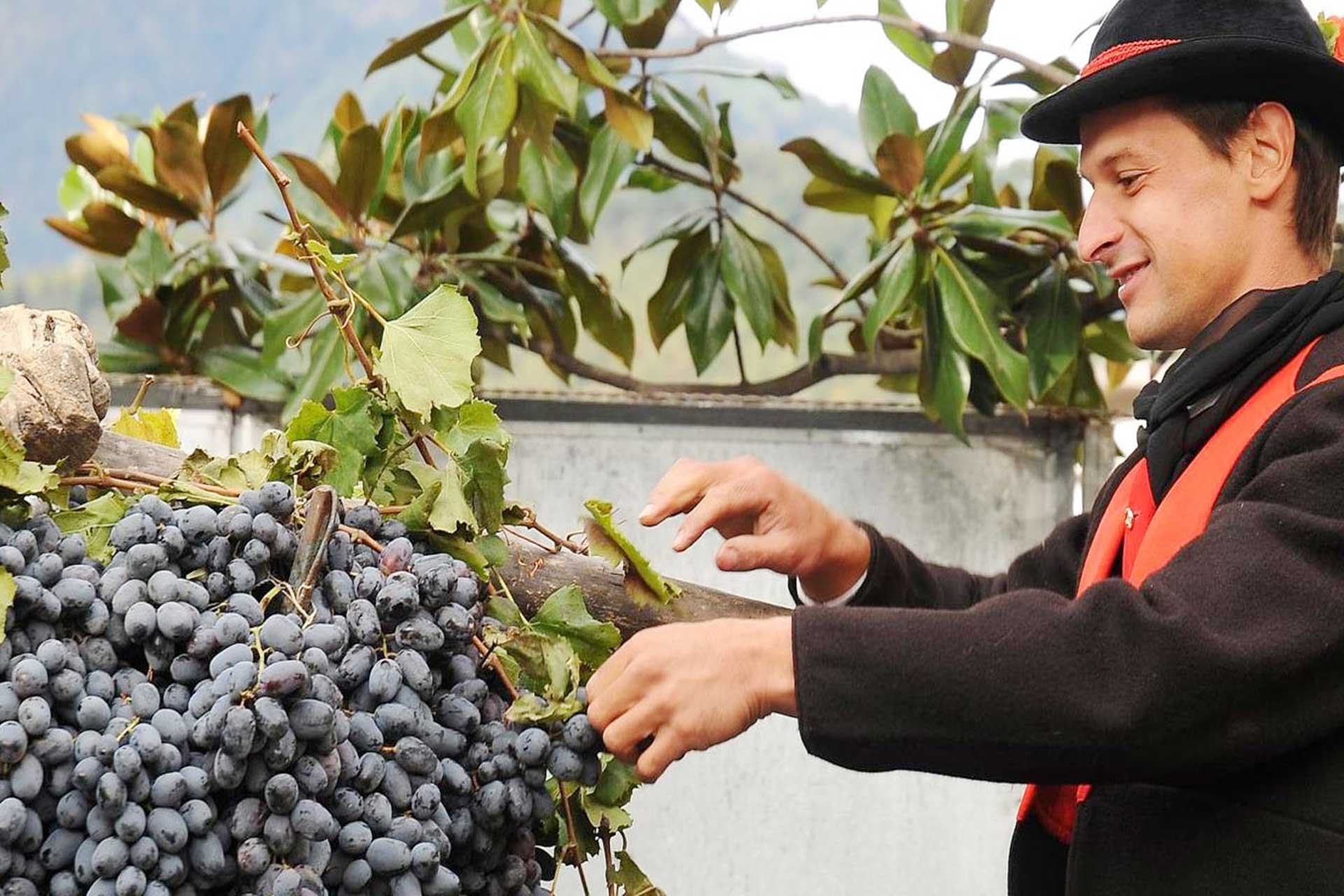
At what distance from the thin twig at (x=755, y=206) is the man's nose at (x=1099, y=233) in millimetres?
1000

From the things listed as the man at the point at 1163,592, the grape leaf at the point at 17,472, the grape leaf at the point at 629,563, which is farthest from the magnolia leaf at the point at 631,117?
the grape leaf at the point at 17,472

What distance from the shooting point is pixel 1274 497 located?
0.92 metres

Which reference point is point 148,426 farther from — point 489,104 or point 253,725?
point 489,104

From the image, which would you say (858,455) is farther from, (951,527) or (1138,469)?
(1138,469)

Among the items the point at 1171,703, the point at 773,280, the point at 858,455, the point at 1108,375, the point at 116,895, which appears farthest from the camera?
the point at 1108,375

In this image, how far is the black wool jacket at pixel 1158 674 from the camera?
2.79ft

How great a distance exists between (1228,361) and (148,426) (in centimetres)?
85

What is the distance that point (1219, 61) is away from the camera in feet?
3.57

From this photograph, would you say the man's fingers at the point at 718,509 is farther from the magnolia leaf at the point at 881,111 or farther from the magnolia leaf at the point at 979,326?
the magnolia leaf at the point at 881,111

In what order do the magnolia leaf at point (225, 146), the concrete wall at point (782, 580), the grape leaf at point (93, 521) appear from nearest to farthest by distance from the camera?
the grape leaf at point (93, 521) < the concrete wall at point (782, 580) < the magnolia leaf at point (225, 146)

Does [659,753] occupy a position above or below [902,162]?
below

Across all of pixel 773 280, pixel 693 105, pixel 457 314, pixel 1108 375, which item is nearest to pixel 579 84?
pixel 693 105

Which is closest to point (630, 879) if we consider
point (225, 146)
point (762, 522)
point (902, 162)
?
point (762, 522)

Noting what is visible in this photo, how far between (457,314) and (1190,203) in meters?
0.62
